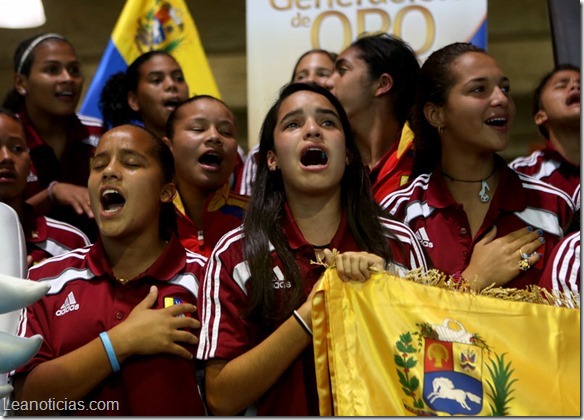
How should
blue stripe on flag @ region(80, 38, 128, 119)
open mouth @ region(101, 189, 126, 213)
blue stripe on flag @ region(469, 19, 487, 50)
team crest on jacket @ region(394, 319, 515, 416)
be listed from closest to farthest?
team crest on jacket @ region(394, 319, 515, 416), open mouth @ region(101, 189, 126, 213), blue stripe on flag @ region(469, 19, 487, 50), blue stripe on flag @ region(80, 38, 128, 119)

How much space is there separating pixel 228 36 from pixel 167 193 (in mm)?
3370

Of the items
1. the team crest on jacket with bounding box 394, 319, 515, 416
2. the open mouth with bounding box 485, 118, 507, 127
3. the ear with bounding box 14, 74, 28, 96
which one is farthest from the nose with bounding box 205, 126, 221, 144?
the team crest on jacket with bounding box 394, 319, 515, 416

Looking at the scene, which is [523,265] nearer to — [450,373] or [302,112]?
[450,373]

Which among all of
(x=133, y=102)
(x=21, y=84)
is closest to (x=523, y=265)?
(x=133, y=102)

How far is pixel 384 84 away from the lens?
4746 millimetres

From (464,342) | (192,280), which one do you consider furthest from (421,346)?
(192,280)

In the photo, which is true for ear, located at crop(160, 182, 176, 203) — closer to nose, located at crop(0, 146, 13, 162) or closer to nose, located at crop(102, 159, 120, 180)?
nose, located at crop(102, 159, 120, 180)

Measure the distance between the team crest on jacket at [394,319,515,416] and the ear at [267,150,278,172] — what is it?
0.77 m

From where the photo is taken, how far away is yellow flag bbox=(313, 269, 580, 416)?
3223 mm

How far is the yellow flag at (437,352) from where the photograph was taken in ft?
10.6

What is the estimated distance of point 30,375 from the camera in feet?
11.0

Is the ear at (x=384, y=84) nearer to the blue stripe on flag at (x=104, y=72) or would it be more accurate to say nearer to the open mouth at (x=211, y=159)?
the open mouth at (x=211, y=159)

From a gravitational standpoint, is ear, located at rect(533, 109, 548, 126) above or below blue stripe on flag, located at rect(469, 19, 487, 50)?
below

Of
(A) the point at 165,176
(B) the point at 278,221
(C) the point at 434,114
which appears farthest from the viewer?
(C) the point at 434,114
